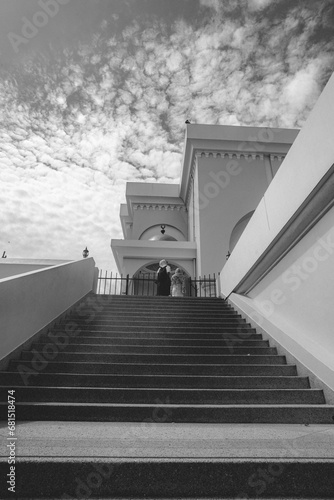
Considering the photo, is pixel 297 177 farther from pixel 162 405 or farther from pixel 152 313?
pixel 152 313

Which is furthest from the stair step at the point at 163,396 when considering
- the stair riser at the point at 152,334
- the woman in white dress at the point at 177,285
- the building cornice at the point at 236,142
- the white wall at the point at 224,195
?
the building cornice at the point at 236,142

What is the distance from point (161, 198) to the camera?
818 inches

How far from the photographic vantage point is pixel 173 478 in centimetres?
191

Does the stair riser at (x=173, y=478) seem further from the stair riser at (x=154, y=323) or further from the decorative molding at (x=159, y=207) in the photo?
the decorative molding at (x=159, y=207)

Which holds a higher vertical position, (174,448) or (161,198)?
(161,198)

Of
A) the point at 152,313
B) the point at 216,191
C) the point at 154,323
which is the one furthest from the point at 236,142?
the point at 154,323

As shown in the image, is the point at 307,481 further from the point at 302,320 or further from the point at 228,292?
the point at 228,292

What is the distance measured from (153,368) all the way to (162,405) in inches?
39.8

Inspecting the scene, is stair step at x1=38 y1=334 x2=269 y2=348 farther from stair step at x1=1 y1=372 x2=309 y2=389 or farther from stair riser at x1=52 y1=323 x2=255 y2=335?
stair step at x1=1 y1=372 x2=309 y2=389

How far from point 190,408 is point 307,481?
1311 millimetres

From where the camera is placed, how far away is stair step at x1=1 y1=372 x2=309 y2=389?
3.65 meters

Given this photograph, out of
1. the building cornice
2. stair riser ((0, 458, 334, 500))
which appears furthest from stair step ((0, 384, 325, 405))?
the building cornice

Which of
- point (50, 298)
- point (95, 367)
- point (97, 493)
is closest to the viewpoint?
point (97, 493)

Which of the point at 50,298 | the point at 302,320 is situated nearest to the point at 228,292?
the point at 302,320
